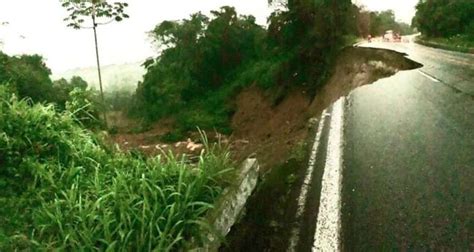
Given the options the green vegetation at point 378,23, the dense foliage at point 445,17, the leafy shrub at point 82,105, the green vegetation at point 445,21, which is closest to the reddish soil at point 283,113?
the leafy shrub at point 82,105

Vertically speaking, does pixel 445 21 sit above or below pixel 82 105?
above

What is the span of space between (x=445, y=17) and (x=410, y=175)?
3603 cm

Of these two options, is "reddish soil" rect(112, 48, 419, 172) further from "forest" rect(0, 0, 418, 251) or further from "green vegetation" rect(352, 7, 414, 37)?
"green vegetation" rect(352, 7, 414, 37)

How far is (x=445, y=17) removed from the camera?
3512 cm

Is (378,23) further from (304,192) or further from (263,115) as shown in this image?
(304,192)

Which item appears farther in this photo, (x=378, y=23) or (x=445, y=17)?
(x=378, y=23)

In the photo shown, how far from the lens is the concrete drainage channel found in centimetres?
337

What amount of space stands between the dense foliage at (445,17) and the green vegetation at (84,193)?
28.6 m

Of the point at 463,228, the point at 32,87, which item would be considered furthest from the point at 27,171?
the point at 32,87

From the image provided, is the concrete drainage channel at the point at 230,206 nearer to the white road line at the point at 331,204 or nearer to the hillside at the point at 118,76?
the white road line at the point at 331,204

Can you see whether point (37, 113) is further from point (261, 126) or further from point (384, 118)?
point (261, 126)

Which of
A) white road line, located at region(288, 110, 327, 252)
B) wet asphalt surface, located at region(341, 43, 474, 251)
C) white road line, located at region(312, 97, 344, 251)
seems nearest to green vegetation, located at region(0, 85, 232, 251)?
white road line, located at region(288, 110, 327, 252)

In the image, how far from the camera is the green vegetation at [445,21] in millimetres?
29714

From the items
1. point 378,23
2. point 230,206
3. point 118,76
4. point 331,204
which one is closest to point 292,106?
point 331,204
